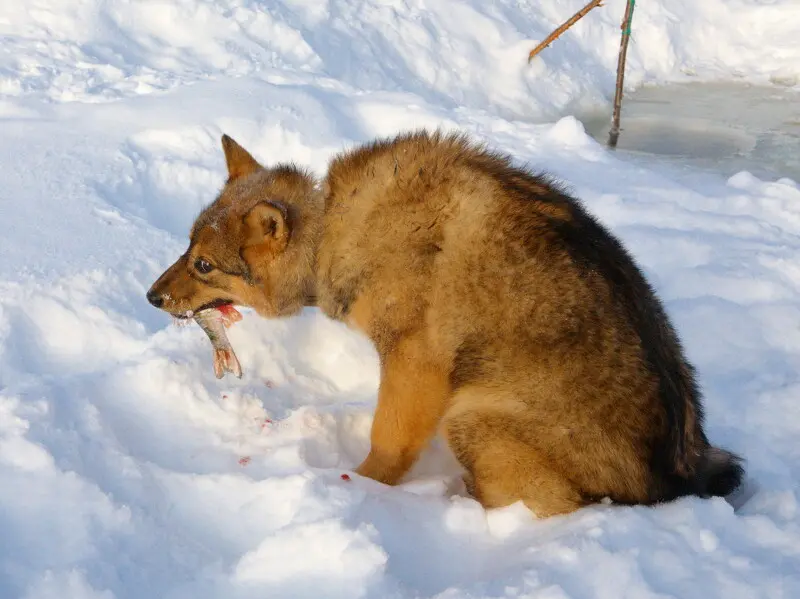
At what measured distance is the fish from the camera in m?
4.33

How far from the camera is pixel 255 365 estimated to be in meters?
4.71

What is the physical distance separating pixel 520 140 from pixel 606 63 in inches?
241

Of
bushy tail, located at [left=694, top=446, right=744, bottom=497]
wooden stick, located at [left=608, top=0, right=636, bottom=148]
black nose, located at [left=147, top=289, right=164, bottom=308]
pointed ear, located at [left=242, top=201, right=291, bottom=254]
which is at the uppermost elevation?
wooden stick, located at [left=608, top=0, right=636, bottom=148]

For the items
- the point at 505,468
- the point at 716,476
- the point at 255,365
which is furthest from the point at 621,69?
the point at 505,468

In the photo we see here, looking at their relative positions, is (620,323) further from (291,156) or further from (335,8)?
(335,8)

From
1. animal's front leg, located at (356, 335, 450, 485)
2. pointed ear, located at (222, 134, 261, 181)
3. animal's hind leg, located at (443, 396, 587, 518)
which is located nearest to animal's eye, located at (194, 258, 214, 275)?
pointed ear, located at (222, 134, 261, 181)

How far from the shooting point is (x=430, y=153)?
4.10 meters

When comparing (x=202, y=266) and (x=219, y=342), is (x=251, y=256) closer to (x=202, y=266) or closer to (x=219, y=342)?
(x=202, y=266)

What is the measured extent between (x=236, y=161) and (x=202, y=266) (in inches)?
33.6

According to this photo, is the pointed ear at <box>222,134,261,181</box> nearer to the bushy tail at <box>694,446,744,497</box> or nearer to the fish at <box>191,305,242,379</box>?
the fish at <box>191,305,242,379</box>

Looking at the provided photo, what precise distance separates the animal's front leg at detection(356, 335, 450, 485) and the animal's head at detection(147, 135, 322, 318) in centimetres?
81

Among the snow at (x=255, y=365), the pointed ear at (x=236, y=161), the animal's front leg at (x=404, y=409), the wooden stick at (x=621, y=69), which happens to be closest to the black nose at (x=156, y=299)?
the snow at (x=255, y=365)

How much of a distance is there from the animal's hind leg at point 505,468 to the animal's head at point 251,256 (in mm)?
1248

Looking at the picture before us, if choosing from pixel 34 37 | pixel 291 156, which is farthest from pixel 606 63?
pixel 34 37
